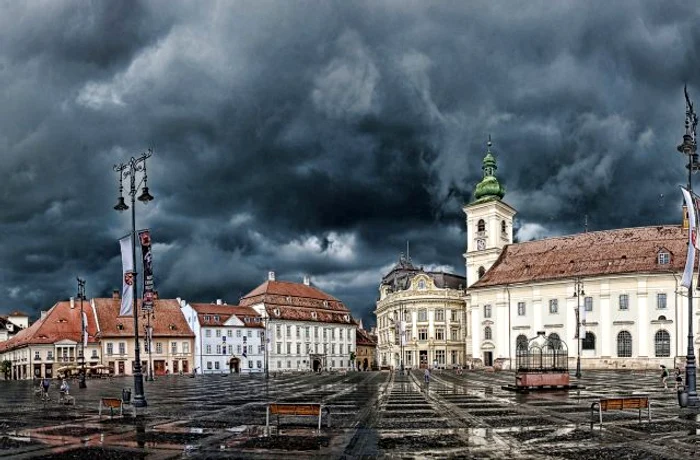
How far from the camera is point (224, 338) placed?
102m

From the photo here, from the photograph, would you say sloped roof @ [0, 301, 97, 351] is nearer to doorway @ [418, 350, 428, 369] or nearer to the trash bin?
doorway @ [418, 350, 428, 369]

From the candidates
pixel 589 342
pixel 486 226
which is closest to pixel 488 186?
pixel 486 226

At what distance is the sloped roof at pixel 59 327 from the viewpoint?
3647 inches

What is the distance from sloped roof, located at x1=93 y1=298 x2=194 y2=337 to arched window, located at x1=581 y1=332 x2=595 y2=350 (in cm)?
5383

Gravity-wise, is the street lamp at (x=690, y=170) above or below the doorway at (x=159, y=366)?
above

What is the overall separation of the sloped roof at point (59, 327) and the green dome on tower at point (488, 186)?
Answer: 187 ft

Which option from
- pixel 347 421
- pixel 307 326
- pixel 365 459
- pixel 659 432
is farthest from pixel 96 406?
pixel 307 326

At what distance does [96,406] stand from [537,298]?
62.2m

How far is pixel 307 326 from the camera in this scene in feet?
376

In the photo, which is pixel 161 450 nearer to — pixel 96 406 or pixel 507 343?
pixel 96 406

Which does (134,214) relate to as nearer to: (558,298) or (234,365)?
(558,298)

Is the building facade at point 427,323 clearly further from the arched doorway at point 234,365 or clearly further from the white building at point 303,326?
the arched doorway at point 234,365

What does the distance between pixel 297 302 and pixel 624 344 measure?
2193 inches

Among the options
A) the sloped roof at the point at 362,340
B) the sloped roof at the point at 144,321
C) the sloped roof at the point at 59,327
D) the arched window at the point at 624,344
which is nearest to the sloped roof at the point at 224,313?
the sloped roof at the point at 144,321
